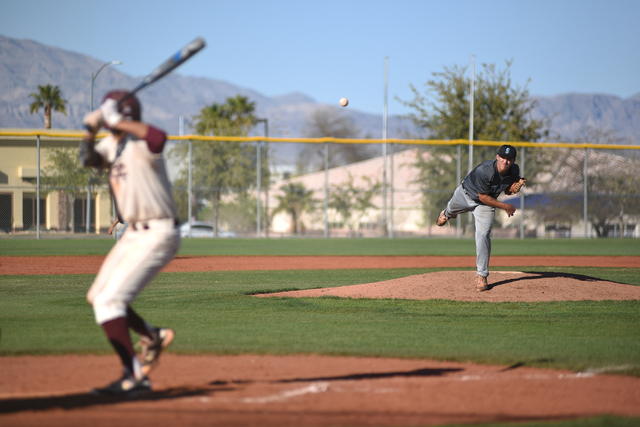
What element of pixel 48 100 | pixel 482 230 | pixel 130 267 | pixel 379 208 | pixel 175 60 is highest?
pixel 48 100

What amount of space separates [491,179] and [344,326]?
311cm

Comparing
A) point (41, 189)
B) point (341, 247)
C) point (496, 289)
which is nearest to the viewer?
point (496, 289)

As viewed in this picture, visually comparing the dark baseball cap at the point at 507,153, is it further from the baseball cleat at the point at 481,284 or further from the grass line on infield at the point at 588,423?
the grass line on infield at the point at 588,423

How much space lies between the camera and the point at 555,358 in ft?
18.4

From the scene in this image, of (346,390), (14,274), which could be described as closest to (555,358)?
(346,390)

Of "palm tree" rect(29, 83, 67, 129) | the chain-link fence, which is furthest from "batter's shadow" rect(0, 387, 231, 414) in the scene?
"palm tree" rect(29, 83, 67, 129)

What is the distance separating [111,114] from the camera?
13.4ft

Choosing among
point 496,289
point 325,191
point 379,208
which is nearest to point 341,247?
point 325,191

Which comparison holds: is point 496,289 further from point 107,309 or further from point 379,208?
point 379,208

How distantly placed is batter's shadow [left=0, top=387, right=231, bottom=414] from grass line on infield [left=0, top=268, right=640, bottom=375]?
1.42m

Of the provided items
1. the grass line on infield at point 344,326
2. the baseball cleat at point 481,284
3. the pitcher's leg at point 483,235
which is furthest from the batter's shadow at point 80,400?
the baseball cleat at point 481,284

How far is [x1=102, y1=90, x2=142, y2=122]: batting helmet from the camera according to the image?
4.22 m

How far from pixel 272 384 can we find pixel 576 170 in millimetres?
25814

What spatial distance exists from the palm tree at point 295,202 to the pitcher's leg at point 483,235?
16.5m
